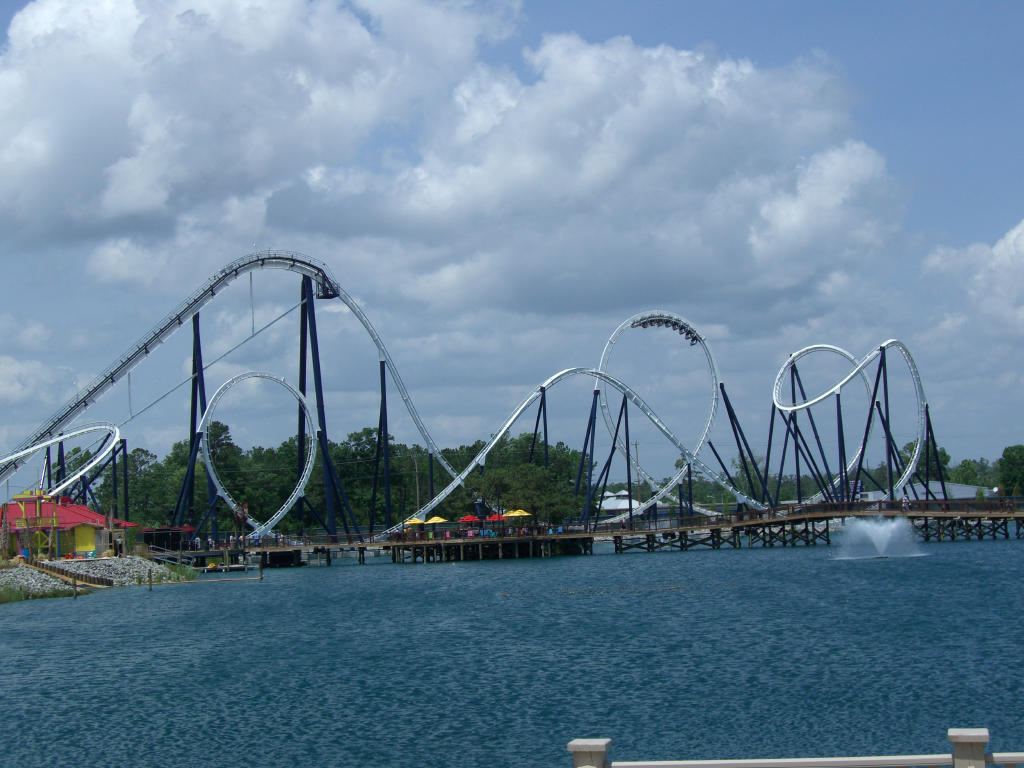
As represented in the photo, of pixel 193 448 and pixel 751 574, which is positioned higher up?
pixel 193 448

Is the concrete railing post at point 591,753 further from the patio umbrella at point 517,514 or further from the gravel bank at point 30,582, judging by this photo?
the patio umbrella at point 517,514

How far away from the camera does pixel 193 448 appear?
5566cm

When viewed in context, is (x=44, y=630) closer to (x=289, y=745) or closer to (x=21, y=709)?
(x=21, y=709)

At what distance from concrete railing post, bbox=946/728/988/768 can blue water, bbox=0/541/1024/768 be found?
26.4 ft

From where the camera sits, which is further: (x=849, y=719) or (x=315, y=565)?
(x=315, y=565)

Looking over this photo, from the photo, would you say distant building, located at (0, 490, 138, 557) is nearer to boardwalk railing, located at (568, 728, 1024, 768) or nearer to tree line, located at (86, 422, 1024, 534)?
tree line, located at (86, 422, 1024, 534)

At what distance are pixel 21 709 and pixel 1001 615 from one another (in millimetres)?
21708

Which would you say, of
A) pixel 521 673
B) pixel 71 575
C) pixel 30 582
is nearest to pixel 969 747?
pixel 521 673

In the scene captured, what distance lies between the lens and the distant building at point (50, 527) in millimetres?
47094

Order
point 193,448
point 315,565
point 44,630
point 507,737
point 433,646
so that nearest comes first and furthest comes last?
point 507,737, point 433,646, point 44,630, point 193,448, point 315,565

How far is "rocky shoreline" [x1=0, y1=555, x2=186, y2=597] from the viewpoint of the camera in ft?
134

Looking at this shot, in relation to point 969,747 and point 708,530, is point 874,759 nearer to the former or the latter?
point 969,747

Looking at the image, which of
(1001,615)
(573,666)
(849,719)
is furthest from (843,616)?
(849,719)

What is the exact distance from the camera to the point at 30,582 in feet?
134
